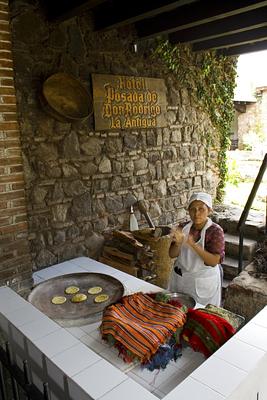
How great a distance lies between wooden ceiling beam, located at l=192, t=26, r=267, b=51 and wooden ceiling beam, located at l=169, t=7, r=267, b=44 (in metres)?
0.41

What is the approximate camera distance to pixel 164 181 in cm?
470

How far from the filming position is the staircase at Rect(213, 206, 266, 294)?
173 inches

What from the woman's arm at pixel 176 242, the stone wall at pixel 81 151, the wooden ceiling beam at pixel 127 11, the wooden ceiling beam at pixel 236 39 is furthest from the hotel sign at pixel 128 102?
the woman's arm at pixel 176 242

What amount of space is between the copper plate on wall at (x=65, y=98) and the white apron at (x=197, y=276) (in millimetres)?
Result: 1597

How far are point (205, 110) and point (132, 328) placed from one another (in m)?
4.30

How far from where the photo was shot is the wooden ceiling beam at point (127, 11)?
3.01 m

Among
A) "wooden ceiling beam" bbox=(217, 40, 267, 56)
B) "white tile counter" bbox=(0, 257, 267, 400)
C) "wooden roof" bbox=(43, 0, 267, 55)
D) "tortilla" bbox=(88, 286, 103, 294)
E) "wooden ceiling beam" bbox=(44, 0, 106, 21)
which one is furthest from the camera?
"wooden ceiling beam" bbox=(217, 40, 267, 56)

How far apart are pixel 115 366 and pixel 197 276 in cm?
122

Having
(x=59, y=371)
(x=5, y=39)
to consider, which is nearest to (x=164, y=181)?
(x=5, y=39)

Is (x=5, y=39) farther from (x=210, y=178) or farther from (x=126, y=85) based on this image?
(x=210, y=178)

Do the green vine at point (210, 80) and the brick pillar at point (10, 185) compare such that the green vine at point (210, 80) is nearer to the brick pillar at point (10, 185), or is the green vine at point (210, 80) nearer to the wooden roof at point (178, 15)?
the wooden roof at point (178, 15)

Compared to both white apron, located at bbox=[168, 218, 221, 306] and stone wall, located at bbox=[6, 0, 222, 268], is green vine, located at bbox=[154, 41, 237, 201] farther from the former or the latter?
white apron, located at bbox=[168, 218, 221, 306]

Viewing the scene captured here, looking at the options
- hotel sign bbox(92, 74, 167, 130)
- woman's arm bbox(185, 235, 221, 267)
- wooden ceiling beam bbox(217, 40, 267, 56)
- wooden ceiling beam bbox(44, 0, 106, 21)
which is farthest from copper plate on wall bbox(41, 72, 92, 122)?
wooden ceiling beam bbox(217, 40, 267, 56)

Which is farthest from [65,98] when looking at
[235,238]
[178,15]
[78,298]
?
[235,238]
